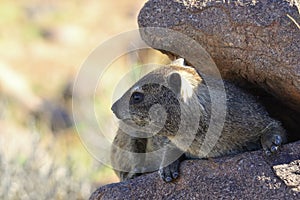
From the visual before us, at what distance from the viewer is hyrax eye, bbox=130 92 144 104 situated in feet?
16.1

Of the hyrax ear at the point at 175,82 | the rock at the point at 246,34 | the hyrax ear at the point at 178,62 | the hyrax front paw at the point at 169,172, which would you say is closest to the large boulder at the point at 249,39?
the rock at the point at 246,34

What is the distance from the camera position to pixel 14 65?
15531 millimetres

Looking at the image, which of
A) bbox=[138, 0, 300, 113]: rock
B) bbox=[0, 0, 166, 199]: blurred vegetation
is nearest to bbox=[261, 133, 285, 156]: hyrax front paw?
bbox=[138, 0, 300, 113]: rock

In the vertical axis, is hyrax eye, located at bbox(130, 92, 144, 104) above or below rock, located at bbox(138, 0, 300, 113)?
below

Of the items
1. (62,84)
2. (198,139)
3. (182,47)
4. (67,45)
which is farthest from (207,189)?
(67,45)

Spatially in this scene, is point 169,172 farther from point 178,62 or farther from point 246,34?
point 246,34

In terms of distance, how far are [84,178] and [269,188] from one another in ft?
12.3

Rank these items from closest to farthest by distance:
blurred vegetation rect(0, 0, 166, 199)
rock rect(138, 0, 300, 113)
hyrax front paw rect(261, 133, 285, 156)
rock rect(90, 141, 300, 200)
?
1. rock rect(90, 141, 300, 200)
2. hyrax front paw rect(261, 133, 285, 156)
3. rock rect(138, 0, 300, 113)
4. blurred vegetation rect(0, 0, 166, 199)

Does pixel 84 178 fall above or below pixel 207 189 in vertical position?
below

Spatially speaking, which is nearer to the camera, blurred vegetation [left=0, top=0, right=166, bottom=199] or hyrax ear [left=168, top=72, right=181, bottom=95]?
hyrax ear [left=168, top=72, right=181, bottom=95]

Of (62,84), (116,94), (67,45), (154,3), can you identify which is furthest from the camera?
(67,45)

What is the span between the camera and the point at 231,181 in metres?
4.64

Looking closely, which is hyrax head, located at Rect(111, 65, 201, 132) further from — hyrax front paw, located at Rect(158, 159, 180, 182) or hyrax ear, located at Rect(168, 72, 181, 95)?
hyrax front paw, located at Rect(158, 159, 180, 182)

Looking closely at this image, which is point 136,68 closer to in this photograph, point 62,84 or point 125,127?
point 125,127
